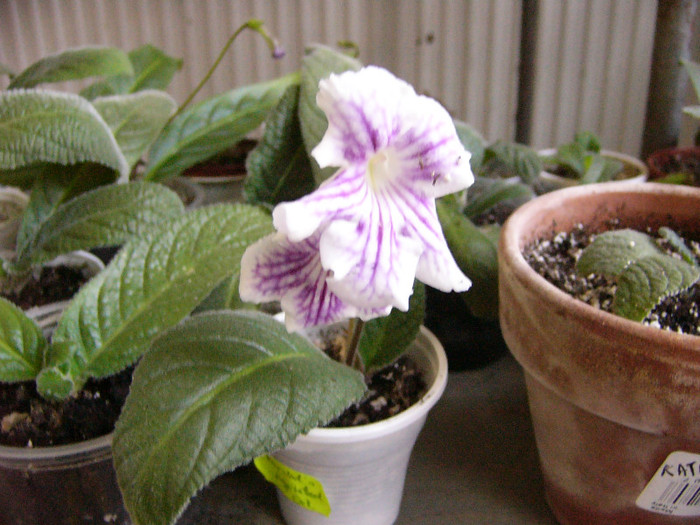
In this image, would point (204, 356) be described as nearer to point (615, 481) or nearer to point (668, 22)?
point (615, 481)

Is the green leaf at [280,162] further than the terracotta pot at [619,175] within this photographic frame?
No

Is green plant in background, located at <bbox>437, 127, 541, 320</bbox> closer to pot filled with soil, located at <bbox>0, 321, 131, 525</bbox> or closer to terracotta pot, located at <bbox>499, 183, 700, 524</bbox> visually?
terracotta pot, located at <bbox>499, 183, 700, 524</bbox>

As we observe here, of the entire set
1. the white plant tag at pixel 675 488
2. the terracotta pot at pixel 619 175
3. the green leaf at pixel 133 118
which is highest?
the green leaf at pixel 133 118

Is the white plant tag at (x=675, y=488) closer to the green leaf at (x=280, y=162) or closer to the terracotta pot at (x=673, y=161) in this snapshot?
the green leaf at (x=280, y=162)

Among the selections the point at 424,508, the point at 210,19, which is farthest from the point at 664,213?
the point at 210,19

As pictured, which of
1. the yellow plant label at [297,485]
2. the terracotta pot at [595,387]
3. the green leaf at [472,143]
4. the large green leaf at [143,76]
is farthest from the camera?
the large green leaf at [143,76]

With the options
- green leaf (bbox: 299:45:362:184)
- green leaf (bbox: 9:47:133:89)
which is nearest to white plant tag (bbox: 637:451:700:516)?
green leaf (bbox: 299:45:362:184)

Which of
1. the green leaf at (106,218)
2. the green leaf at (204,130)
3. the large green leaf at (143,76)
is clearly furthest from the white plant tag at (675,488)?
the large green leaf at (143,76)
